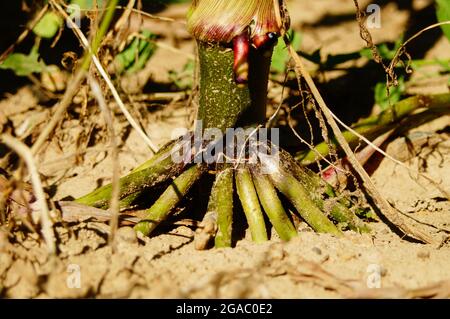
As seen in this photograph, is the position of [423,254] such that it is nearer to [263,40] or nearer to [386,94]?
[263,40]

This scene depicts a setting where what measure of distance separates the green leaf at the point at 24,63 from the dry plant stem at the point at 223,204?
0.81 m

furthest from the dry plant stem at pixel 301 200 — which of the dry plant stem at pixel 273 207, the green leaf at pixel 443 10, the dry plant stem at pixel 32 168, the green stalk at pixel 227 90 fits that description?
the green leaf at pixel 443 10

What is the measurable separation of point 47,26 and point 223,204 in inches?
36.3

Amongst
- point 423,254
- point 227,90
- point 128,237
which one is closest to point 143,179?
point 128,237

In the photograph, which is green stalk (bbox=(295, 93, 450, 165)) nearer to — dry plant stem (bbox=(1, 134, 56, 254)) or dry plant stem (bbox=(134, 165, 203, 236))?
dry plant stem (bbox=(134, 165, 203, 236))

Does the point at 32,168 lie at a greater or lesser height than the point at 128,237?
greater

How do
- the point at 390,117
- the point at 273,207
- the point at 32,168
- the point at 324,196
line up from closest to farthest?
the point at 32,168 < the point at 273,207 < the point at 324,196 < the point at 390,117

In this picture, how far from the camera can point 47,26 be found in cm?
188

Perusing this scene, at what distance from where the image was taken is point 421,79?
1902 millimetres

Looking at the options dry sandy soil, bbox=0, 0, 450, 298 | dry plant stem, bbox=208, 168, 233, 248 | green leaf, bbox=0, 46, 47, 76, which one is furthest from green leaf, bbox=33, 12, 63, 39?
dry plant stem, bbox=208, 168, 233, 248
